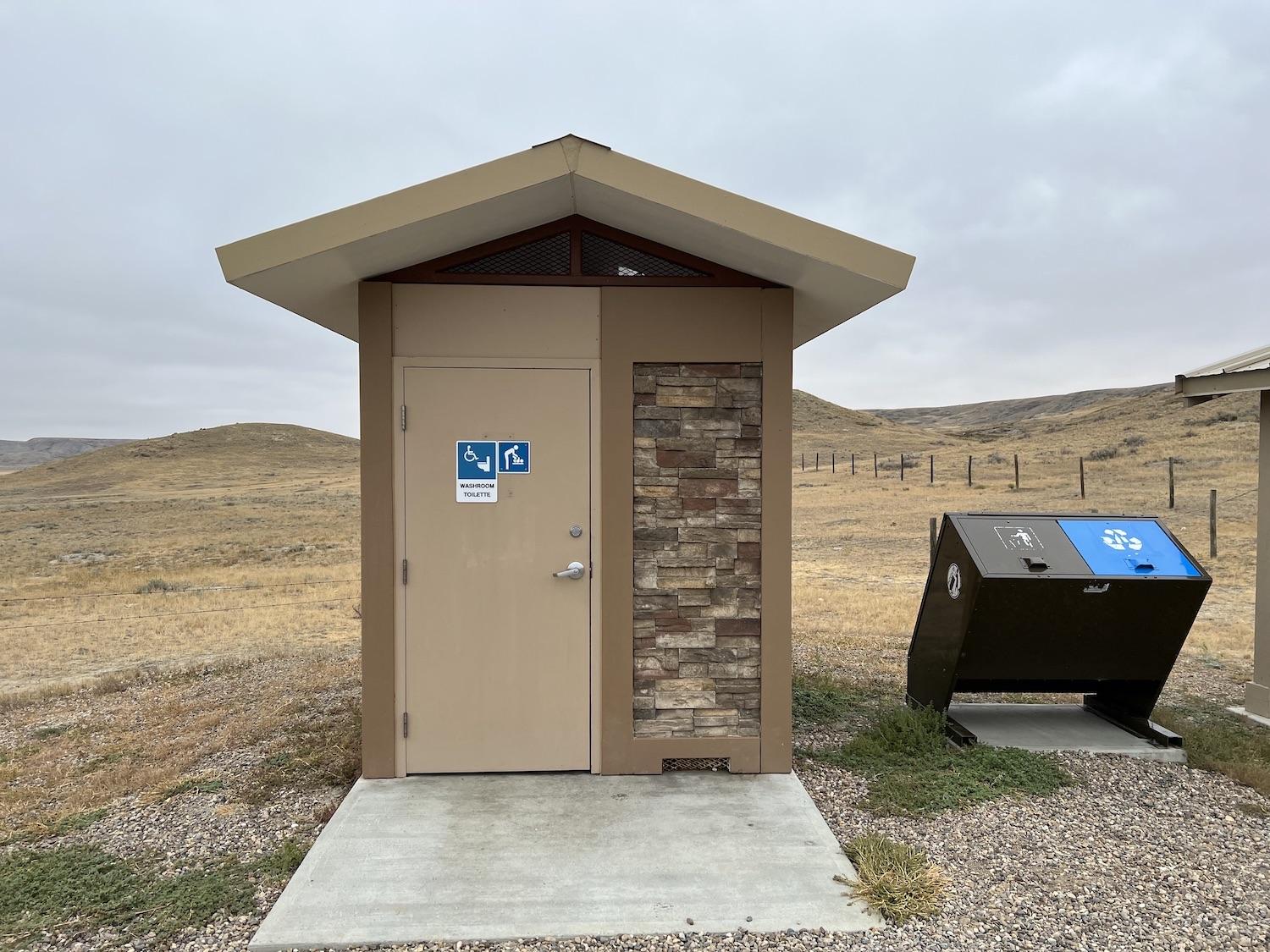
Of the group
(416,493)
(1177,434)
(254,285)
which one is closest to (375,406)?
(416,493)

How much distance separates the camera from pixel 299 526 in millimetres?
23750

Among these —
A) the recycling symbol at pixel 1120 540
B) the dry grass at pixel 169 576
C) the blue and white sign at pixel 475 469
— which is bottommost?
the dry grass at pixel 169 576

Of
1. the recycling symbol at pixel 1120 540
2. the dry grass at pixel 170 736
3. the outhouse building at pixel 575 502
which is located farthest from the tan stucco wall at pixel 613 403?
the recycling symbol at pixel 1120 540

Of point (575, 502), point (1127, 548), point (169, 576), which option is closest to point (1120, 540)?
point (1127, 548)

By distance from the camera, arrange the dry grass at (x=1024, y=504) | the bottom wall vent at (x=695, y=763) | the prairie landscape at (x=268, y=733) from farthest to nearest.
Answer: the dry grass at (x=1024, y=504)
the bottom wall vent at (x=695, y=763)
the prairie landscape at (x=268, y=733)

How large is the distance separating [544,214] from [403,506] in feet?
5.88

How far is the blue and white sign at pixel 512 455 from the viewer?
14.4 feet

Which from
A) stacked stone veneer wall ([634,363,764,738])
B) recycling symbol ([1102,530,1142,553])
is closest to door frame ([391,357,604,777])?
stacked stone veneer wall ([634,363,764,738])

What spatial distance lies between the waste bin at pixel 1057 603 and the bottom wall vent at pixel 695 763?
65.6 inches

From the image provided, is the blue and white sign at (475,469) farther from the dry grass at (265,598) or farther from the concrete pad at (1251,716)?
the concrete pad at (1251,716)

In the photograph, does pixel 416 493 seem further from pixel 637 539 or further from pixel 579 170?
pixel 579 170

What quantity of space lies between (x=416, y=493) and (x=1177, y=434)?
136 ft

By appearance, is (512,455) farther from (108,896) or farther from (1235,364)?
(1235,364)

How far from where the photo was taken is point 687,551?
4.44 m
